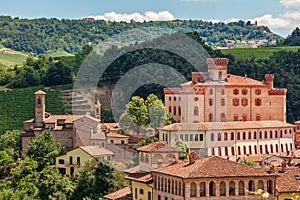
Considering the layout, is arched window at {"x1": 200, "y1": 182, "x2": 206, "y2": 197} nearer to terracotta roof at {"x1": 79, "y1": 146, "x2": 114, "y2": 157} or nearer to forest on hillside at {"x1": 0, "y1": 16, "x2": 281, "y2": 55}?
terracotta roof at {"x1": 79, "y1": 146, "x2": 114, "y2": 157}

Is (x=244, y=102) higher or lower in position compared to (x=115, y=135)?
higher

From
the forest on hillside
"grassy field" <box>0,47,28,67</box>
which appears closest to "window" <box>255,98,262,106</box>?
"grassy field" <box>0,47,28,67</box>

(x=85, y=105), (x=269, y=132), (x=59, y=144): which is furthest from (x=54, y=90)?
(x=269, y=132)

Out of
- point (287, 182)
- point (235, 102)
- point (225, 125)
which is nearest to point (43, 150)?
point (225, 125)

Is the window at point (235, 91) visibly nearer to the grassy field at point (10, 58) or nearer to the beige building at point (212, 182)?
the beige building at point (212, 182)

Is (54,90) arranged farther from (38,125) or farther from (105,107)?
(38,125)

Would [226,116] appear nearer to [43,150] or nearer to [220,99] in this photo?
[220,99]

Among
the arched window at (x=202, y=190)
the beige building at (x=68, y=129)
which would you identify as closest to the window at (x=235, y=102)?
the beige building at (x=68, y=129)
